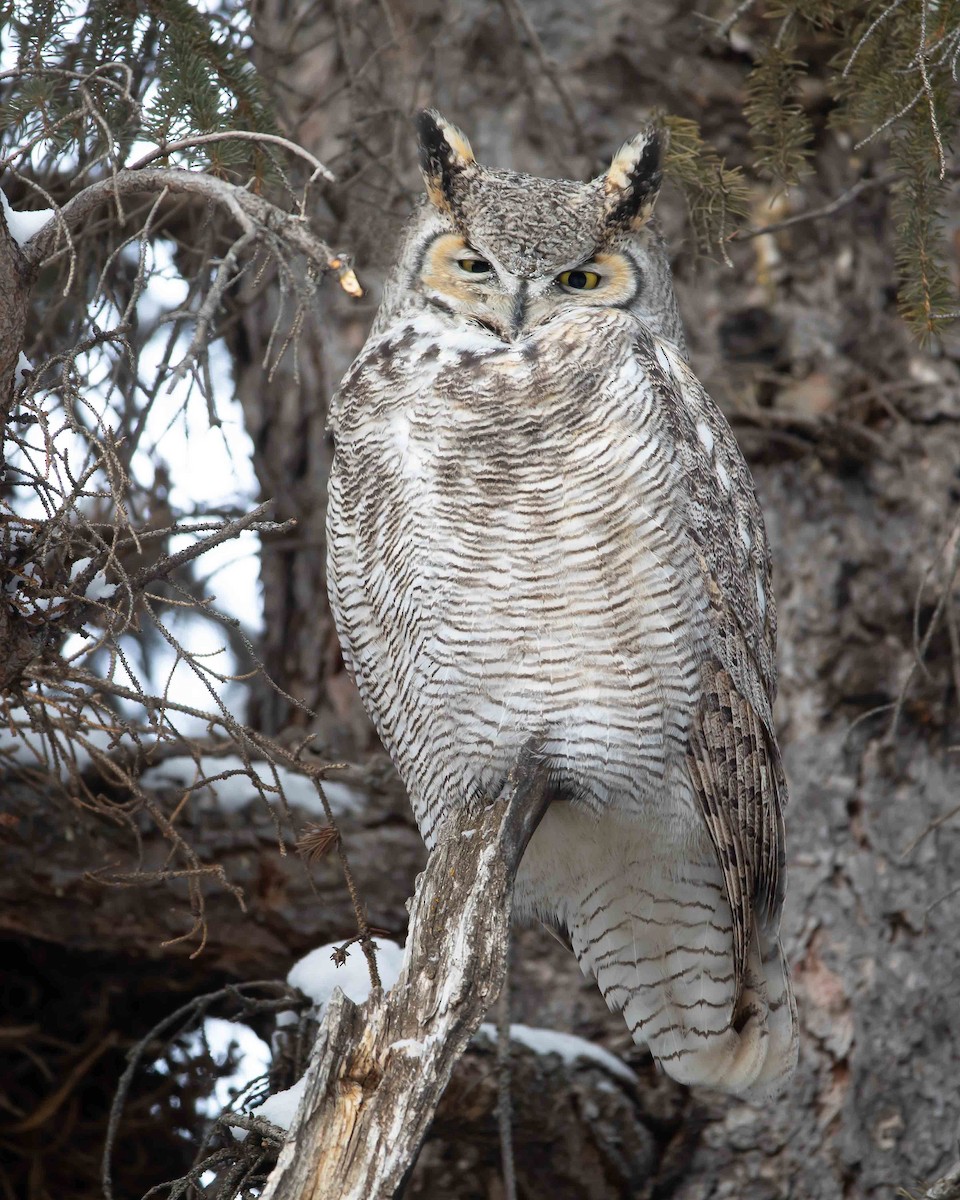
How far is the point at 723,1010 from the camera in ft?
7.95

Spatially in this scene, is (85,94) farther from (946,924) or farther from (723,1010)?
(946,924)

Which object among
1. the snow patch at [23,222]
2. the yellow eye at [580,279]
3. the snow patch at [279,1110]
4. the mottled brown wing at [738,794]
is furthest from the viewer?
the yellow eye at [580,279]

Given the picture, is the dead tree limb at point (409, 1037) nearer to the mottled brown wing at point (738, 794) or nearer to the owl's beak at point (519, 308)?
the mottled brown wing at point (738, 794)

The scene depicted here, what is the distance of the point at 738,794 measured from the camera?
224 centimetres

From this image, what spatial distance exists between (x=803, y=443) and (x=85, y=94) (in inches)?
74.4

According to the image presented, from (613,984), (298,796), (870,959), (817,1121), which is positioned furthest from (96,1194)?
(870,959)

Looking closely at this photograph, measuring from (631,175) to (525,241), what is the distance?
10.4 inches

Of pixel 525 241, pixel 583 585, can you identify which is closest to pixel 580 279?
pixel 525 241

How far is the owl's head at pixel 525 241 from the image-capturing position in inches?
88.7

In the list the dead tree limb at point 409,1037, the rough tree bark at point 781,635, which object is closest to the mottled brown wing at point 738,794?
the rough tree bark at point 781,635

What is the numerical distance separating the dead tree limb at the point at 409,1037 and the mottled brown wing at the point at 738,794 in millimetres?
415

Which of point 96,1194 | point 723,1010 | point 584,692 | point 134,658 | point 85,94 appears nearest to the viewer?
point 85,94

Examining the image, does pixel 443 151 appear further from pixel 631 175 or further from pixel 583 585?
pixel 583 585

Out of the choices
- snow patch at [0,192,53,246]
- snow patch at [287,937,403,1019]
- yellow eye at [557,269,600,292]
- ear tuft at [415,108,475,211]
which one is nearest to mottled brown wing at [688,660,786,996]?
snow patch at [287,937,403,1019]
